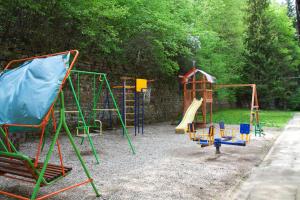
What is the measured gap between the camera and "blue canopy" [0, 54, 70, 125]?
363 centimetres

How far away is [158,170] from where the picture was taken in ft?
19.6

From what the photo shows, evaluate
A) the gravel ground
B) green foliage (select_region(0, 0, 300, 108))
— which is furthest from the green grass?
the gravel ground

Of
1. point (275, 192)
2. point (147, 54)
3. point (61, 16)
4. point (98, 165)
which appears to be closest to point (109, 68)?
point (147, 54)

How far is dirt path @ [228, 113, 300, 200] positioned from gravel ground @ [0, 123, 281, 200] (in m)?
0.20

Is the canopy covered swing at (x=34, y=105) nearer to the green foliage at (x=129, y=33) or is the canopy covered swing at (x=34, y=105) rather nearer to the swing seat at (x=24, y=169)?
the swing seat at (x=24, y=169)

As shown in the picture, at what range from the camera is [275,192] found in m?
4.46

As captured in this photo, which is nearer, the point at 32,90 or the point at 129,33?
the point at 32,90

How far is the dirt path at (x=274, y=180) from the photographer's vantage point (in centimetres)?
437

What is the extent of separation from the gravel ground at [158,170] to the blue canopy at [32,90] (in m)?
1.30

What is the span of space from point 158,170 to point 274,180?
2.03m

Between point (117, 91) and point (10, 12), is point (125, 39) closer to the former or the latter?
point (117, 91)

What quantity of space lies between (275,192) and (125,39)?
9.93 metres

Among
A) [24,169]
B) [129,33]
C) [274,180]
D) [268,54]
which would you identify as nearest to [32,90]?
[24,169]

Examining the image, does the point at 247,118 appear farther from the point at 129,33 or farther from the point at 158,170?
the point at 158,170
